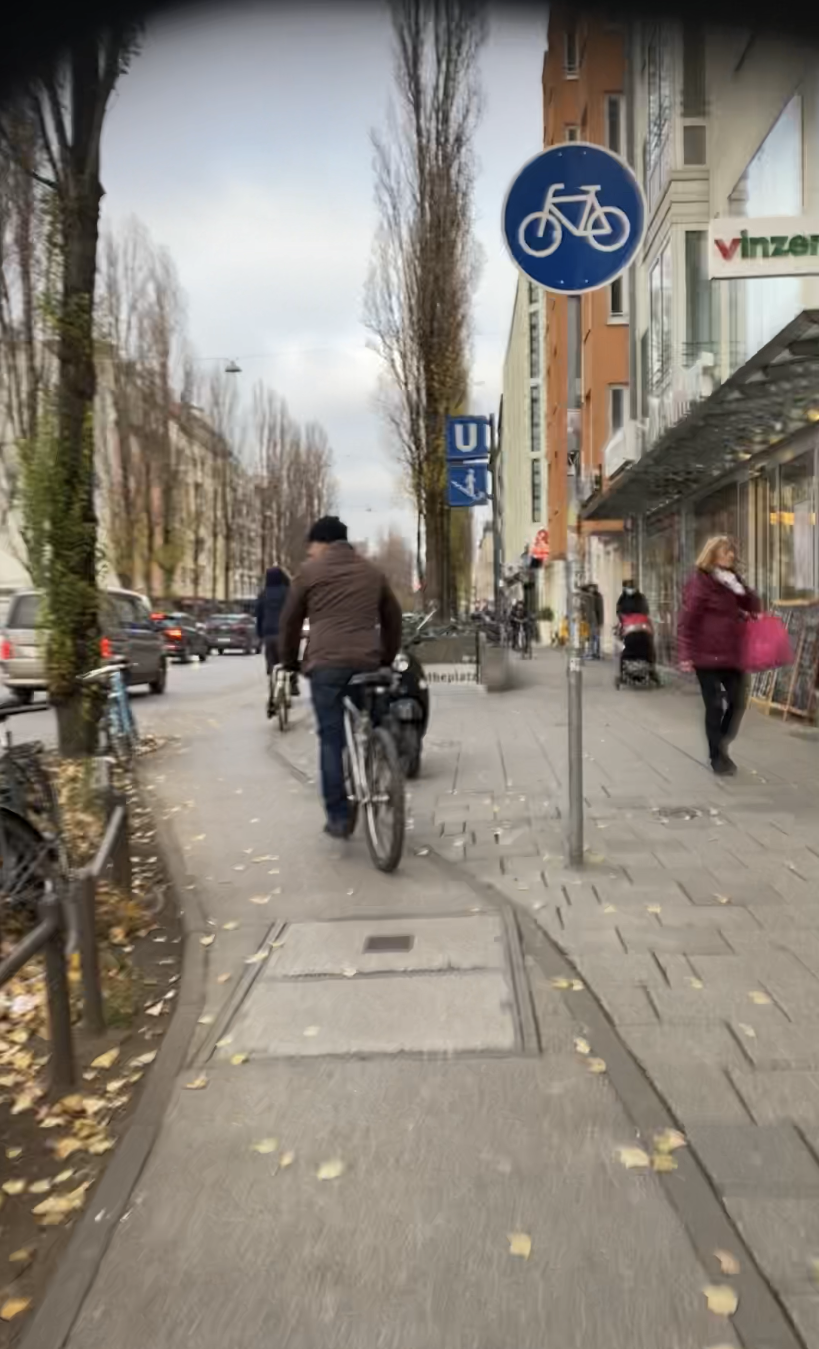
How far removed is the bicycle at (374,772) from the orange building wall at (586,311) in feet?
4.84

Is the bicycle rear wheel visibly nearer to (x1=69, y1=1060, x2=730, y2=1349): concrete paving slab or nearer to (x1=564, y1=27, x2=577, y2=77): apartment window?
(x1=69, y1=1060, x2=730, y2=1349): concrete paving slab

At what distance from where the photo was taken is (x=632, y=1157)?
2902 millimetres

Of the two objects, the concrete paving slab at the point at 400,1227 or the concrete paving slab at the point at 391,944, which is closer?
the concrete paving slab at the point at 400,1227

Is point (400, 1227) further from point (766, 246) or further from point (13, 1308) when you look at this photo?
point (766, 246)

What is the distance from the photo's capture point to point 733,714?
855 centimetres

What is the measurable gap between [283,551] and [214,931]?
65810 millimetres

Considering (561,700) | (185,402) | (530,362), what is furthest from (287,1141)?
(530,362)

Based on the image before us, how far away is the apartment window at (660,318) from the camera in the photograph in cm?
1870

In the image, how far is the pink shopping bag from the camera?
8.23m

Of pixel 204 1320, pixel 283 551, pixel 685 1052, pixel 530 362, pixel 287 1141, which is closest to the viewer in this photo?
pixel 204 1320

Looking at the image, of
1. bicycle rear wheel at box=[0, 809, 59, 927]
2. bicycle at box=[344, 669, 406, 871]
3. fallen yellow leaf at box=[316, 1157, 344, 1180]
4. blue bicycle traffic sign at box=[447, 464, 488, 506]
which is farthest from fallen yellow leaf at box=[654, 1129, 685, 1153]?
blue bicycle traffic sign at box=[447, 464, 488, 506]

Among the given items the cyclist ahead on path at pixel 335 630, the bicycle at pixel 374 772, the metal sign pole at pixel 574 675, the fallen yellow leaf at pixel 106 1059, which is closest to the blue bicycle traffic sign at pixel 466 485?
the cyclist ahead on path at pixel 335 630

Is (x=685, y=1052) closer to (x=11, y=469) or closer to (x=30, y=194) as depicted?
(x=11, y=469)

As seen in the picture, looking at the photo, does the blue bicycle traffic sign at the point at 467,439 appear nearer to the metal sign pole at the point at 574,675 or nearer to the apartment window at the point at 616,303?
the metal sign pole at the point at 574,675
